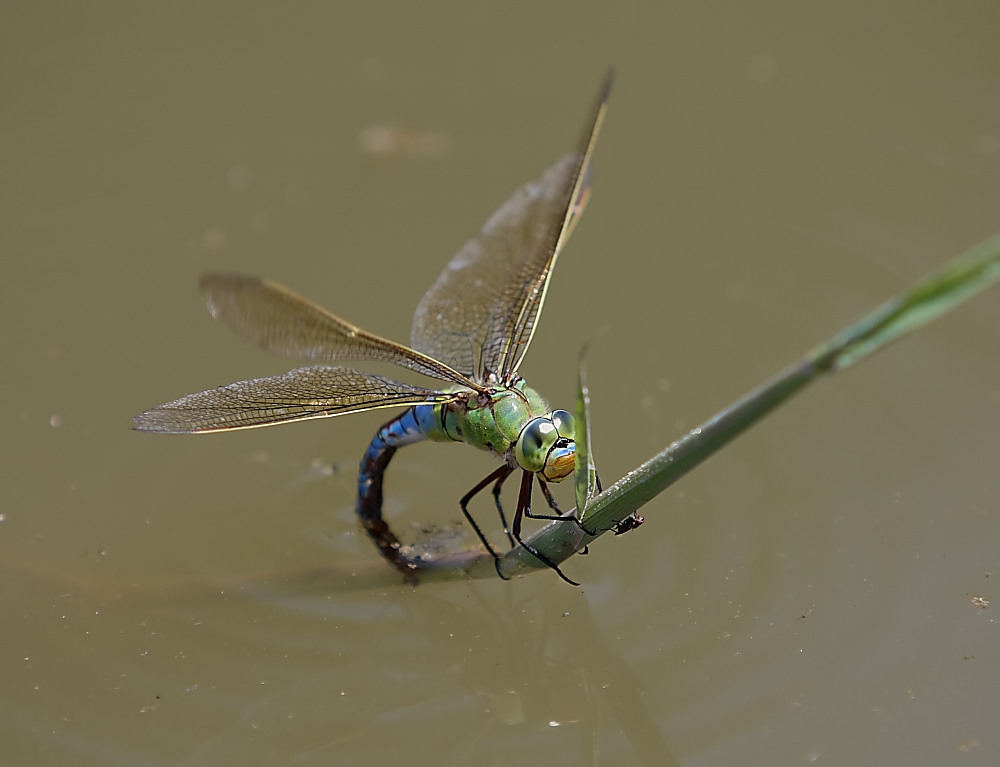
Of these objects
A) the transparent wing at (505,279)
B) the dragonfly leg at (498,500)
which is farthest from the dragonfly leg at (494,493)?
the transparent wing at (505,279)

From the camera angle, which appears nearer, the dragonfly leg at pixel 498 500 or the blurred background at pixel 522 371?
the blurred background at pixel 522 371

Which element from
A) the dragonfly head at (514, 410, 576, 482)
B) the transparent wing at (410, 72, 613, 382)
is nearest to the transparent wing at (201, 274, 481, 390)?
the transparent wing at (410, 72, 613, 382)

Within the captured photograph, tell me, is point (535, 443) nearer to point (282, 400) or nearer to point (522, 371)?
point (282, 400)

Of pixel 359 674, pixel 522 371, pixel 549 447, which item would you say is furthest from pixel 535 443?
pixel 522 371

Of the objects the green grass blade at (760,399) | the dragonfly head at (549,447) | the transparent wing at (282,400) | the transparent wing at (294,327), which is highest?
A: the transparent wing at (294,327)

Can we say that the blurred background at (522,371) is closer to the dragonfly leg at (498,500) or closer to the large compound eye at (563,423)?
the dragonfly leg at (498,500)

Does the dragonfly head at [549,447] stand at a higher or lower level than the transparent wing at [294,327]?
lower

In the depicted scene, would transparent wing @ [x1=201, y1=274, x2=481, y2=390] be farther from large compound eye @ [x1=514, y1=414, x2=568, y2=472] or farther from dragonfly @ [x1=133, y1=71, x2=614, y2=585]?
large compound eye @ [x1=514, y1=414, x2=568, y2=472]
